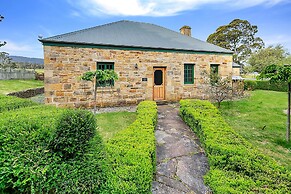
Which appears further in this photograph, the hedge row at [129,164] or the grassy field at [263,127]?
the grassy field at [263,127]

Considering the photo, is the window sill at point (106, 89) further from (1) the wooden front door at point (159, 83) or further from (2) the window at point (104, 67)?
(1) the wooden front door at point (159, 83)

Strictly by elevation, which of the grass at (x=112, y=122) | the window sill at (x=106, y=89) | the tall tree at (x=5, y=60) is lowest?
the grass at (x=112, y=122)

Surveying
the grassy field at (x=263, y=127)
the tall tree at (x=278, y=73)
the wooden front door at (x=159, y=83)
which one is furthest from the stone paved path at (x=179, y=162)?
the wooden front door at (x=159, y=83)

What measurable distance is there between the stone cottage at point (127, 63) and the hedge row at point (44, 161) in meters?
6.86

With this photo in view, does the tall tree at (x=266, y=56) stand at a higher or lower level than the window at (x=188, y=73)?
higher

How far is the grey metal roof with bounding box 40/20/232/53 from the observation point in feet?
30.3

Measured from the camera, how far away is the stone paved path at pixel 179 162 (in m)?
3.06

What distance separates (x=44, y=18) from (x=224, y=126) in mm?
19086

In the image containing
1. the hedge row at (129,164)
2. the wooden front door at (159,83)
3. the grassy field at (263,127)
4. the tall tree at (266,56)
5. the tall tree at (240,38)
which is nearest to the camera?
the hedge row at (129,164)

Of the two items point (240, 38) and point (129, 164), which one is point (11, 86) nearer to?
point (129, 164)

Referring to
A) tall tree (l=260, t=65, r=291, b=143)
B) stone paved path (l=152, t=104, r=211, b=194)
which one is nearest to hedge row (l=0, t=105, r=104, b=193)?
stone paved path (l=152, t=104, r=211, b=194)

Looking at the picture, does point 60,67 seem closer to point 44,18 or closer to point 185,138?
point 185,138

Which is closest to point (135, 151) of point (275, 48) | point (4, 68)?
point (4, 68)

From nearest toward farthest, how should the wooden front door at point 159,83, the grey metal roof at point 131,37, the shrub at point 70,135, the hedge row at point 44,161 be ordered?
the hedge row at point 44,161, the shrub at point 70,135, the grey metal roof at point 131,37, the wooden front door at point 159,83
